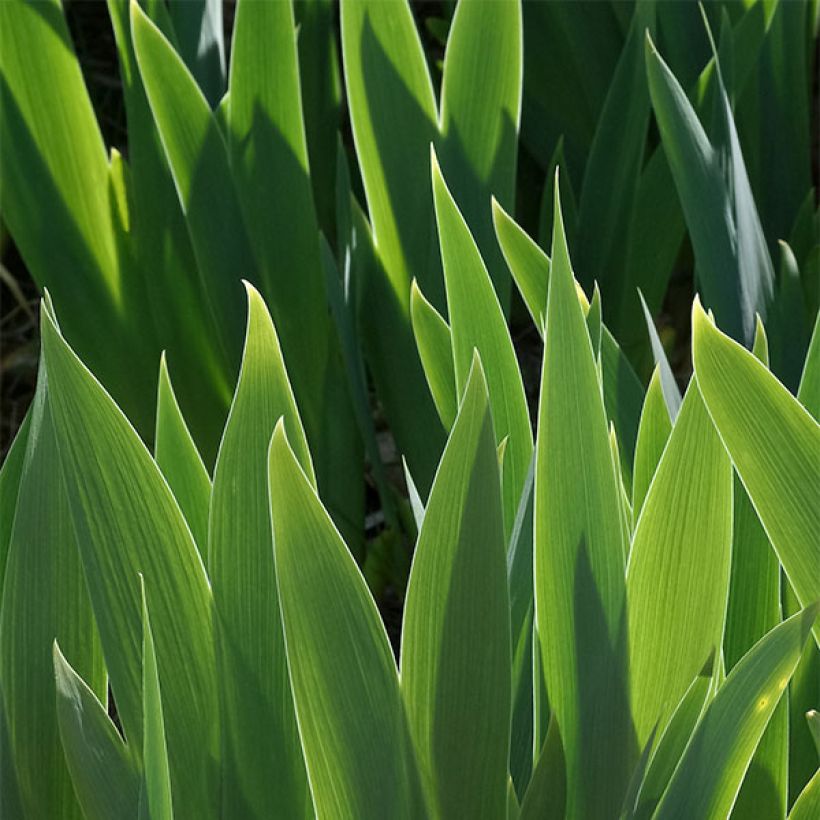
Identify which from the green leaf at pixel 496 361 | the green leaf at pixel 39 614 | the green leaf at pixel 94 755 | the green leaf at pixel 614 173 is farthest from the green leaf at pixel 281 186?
the green leaf at pixel 94 755

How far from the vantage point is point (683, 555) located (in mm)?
→ 552

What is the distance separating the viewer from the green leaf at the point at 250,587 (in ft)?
1.82

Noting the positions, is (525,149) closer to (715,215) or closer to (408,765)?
(715,215)

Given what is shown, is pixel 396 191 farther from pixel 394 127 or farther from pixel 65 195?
pixel 65 195

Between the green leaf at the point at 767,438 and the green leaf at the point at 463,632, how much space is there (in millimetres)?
109

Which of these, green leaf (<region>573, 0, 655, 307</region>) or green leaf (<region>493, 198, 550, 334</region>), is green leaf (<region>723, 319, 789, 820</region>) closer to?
green leaf (<region>493, 198, 550, 334</region>)

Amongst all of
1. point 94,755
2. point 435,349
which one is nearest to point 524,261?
point 435,349

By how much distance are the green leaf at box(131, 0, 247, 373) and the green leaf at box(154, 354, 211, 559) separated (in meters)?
0.42

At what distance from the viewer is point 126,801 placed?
1.83 ft

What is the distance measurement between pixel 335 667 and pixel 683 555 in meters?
0.16

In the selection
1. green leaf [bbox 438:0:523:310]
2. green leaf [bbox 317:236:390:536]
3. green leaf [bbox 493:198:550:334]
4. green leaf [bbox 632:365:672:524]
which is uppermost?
green leaf [bbox 438:0:523:310]

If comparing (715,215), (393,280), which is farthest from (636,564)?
(393,280)

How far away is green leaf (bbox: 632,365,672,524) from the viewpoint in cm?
63

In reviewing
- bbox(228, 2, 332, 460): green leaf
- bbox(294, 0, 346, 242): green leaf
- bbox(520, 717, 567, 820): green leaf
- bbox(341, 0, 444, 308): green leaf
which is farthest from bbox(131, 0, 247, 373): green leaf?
bbox(520, 717, 567, 820): green leaf
